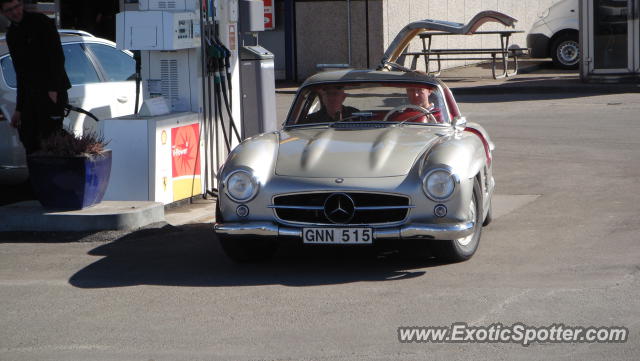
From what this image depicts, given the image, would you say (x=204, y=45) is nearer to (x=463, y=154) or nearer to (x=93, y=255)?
(x=93, y=255)

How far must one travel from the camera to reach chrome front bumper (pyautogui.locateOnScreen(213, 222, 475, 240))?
7133mm

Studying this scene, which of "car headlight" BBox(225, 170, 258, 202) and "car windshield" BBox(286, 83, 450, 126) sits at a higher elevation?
"car windshield" BBox(286, 83, 450, 126)

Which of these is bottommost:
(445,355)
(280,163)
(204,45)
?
(445,355)

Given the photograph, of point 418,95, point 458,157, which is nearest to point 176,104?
point 418,95

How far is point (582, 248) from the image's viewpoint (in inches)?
312

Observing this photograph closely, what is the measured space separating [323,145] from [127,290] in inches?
69.7

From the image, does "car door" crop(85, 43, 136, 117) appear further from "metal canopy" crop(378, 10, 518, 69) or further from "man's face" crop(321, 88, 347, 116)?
"man's face" crop(321, 88, 347, 116)

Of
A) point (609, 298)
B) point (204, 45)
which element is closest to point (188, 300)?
point (609, 298)

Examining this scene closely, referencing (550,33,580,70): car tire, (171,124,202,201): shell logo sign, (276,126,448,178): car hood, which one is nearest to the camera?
(276,126,448,178): car hood

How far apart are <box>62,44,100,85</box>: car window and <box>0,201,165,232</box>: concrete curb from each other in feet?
7.00

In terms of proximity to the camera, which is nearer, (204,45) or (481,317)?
(481,317)

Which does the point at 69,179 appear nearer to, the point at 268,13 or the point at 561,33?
the point at 268,13

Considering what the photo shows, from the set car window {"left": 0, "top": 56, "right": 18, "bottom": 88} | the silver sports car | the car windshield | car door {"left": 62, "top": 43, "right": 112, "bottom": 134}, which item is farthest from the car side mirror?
car window {"left": 0, "top": 56, "right": 18, "bottom": 88}

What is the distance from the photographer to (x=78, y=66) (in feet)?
37.0
